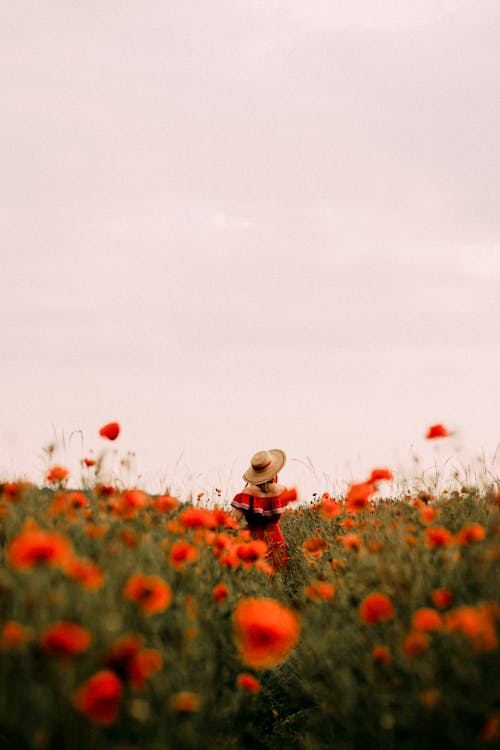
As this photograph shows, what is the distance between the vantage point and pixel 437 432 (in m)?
3.78

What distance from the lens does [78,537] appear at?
3125 millimetres

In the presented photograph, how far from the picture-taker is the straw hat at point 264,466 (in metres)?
7.07

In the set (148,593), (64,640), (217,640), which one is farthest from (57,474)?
(64,640)

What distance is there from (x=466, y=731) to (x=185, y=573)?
148 centimetres

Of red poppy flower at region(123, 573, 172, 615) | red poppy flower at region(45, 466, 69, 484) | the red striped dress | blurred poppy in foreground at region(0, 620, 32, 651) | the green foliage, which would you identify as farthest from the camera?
the red striped dress

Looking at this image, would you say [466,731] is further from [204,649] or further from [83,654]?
[83,654]

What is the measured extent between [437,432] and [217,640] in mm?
1750

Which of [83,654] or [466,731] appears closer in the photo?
[83,654]

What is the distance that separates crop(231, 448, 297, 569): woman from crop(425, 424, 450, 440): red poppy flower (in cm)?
327

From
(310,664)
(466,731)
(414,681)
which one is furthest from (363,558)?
(466,731)

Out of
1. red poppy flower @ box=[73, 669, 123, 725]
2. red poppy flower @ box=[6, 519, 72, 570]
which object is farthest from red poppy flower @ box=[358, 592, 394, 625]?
red poppy flower @ box=[6, 519, 72, 570]

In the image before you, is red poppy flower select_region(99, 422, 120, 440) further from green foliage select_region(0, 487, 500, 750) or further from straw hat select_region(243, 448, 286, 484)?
straw hat select_region(243, 448, 286, 484)

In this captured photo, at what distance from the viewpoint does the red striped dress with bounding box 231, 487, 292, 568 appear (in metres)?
6.99

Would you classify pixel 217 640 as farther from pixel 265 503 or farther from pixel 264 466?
pixel 264 466
